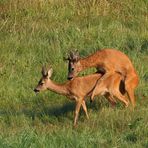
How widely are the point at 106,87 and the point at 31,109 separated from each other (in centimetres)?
136

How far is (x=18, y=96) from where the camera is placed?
12.4 meters

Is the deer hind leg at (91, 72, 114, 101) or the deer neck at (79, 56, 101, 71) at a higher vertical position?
the deer neck at (79, 56, 101, 71)

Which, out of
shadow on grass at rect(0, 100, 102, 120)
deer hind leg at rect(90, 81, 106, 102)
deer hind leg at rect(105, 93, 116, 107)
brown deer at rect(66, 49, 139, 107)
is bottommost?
shadow on grass at rect(0, 100, 102, 120)

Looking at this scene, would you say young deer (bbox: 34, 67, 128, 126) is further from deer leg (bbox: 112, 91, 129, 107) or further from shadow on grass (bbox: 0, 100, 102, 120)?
shadow on grass (bbox: 0, 100, 102, 120)

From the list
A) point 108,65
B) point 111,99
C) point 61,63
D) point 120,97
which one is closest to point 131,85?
point 120,97

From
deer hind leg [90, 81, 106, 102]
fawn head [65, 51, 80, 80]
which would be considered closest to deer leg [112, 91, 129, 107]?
deer hind leg [90, 81, 106, 102]

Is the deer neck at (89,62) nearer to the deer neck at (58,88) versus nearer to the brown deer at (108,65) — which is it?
the brown deer at (108,65)

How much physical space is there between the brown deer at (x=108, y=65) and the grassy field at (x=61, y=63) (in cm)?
38

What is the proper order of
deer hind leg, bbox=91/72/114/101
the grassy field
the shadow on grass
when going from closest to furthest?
the grassy field
the shadow on grass
deer hind leg, bbox=91/72/114/101

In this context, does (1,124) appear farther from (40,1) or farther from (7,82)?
(40,1)

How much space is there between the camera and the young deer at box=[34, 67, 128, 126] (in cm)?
1129

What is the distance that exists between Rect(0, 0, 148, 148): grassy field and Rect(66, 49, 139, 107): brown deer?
375 millimetres

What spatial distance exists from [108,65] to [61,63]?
2.23m

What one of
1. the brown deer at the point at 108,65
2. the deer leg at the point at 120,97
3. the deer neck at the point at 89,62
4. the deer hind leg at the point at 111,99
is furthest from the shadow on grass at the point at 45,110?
the deer neck at the point at 89,62
